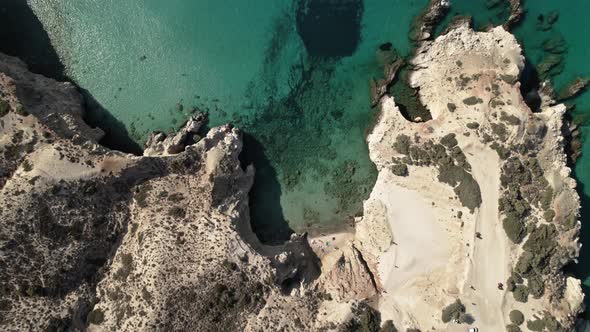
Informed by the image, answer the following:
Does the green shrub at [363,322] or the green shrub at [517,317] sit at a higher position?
the green shrub at [363,322]

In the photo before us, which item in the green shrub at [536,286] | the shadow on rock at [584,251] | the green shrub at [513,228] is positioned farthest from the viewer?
the shadow on rock at [584,251]

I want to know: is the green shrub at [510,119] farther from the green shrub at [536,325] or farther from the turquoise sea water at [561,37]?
the green shrub at [536,325]

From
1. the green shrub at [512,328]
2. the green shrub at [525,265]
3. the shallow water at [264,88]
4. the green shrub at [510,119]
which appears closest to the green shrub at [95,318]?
the shallow water at [264,88]

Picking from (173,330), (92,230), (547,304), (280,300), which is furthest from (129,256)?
(547,304)

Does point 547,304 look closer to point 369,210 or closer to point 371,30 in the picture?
point 369,210

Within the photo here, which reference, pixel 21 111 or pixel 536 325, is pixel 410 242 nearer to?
pixel 536 325

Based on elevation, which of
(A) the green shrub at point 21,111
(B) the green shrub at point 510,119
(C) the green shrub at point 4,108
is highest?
(C) the green shrub at point 4,108

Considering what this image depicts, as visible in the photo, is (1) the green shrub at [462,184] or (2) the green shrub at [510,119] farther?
(2) the green shrub at [510,119]

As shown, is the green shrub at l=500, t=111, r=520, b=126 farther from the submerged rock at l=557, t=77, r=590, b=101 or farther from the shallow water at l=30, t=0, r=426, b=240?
the shallow water at l=30, t=0, r=426, b=240

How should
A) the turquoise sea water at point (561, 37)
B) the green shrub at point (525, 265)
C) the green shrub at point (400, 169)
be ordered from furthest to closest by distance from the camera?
the turquoise sea water at point (561, 37)
the green shrub at point (400, 169)
the green shrub at point (525, 265)
